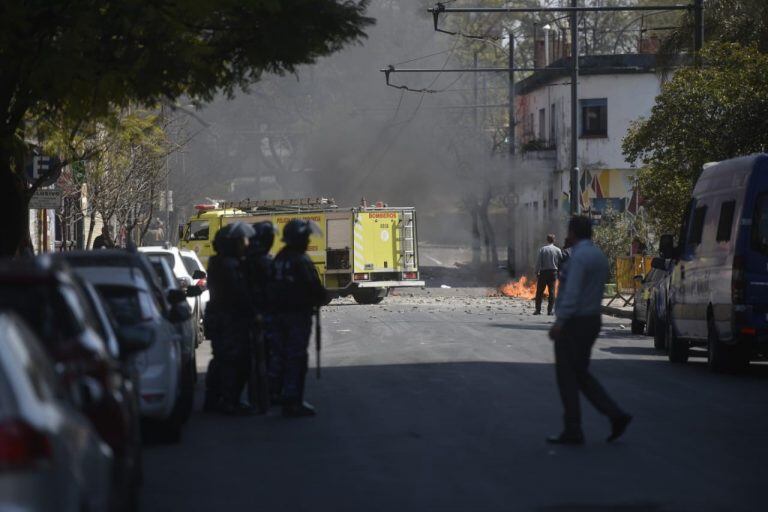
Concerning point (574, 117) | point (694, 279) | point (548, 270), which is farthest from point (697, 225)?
point (574, 117)

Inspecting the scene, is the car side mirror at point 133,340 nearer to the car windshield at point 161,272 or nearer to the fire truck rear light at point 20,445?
the fire truck rear light at point 20,445

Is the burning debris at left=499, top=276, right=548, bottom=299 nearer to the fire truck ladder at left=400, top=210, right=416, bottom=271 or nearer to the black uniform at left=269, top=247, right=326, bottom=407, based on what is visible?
the fire truck ladder at left=400, top=210, right=416, bottom=271

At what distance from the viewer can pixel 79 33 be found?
16047mm

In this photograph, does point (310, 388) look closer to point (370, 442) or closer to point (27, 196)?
point (370, 442)

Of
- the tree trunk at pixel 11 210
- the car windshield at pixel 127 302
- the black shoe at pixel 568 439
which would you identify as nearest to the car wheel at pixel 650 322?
the tree trunk at pixel 11 210

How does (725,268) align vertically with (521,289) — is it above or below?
above

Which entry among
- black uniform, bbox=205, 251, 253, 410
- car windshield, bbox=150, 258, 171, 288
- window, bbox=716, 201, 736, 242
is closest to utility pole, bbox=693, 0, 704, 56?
window, bbox=716, 201, 736, 242

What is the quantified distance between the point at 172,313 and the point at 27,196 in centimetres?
906

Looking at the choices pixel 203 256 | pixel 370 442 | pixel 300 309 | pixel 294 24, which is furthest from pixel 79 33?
pixel 203 256

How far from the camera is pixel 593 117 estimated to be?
56.1 metres

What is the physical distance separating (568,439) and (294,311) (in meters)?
3.26

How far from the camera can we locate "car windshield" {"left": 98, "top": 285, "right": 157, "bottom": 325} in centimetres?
1188

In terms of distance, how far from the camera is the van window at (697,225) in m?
19.2

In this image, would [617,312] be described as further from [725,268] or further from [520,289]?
[725,268]
